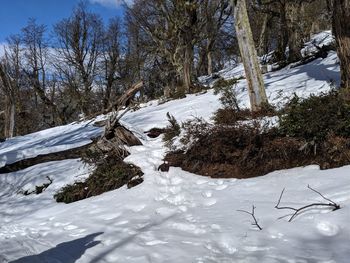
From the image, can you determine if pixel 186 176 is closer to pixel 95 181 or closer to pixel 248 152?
pixel 248 152

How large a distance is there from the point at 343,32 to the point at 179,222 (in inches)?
211

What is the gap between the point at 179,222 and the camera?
19.2 feet

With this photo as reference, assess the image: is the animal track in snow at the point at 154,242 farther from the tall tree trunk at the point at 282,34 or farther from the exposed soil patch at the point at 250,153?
the tall tree trunk at the point at 282,34

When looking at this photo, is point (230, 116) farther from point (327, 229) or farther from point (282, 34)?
point (282, 34)

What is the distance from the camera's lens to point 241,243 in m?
4.61

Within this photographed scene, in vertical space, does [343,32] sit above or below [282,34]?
below

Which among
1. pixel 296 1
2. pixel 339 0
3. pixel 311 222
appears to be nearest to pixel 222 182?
pixel 311 222

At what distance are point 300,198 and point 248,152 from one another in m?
2.30

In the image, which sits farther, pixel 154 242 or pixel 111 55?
pixel 111 55

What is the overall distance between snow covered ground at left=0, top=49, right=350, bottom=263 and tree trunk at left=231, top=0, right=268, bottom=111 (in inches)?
107

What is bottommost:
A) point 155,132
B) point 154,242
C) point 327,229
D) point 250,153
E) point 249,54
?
point 327,229

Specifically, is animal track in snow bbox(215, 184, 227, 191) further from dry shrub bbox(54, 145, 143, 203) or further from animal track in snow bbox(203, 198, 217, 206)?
dry shrub bbox(54, 145, 143, 203)

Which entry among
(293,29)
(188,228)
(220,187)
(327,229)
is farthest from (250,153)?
(293,29)

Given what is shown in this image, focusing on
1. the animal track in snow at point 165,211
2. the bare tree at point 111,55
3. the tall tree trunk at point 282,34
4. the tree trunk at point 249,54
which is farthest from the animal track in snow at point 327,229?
the bare tree at point 111,55
